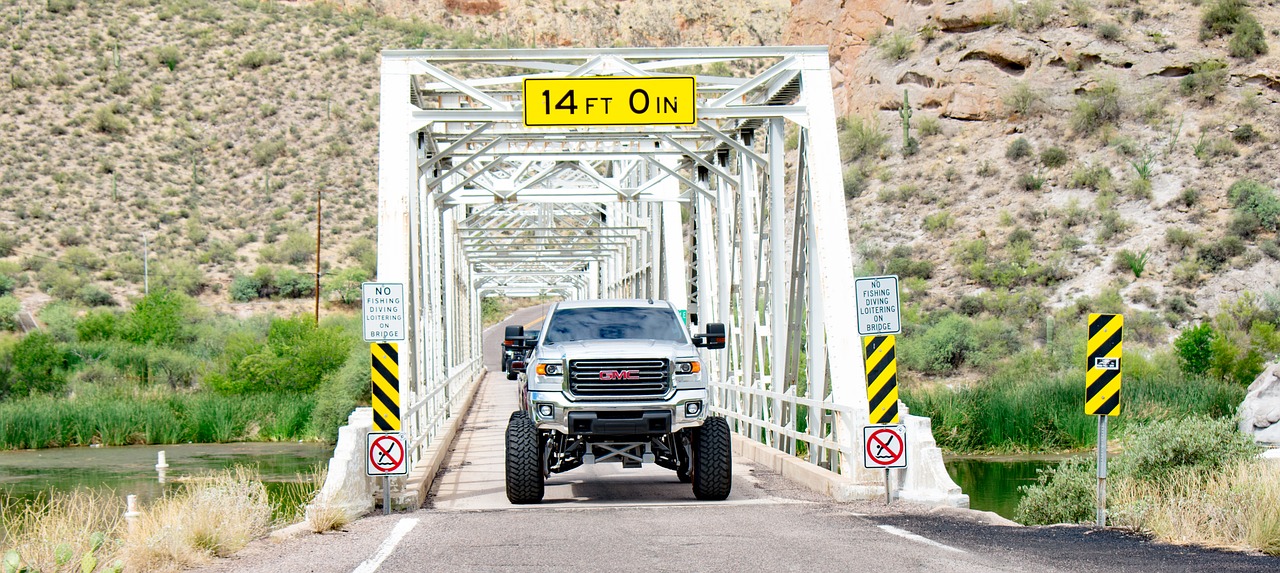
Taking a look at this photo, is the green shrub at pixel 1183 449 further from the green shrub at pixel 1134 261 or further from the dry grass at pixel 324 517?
the green shrub at pixel 1134 261

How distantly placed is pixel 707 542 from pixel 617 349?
3580 millimetres

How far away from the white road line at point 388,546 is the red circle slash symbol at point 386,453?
1.96ft

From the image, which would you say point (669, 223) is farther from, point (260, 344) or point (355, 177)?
point (355, 177)

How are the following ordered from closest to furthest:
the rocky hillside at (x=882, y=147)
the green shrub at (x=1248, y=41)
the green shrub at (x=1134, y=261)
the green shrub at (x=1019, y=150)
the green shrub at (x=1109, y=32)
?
the green shrub at (x=1134, y=261) < the rocky hillside at (x=882, y=147) < the green shrub at (x=1019, y=150) < the green shrub at (x=1248, y=41) < the green shrub at (x=1109, y=32)

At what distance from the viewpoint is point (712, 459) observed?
14.2m

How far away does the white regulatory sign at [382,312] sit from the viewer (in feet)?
44.7

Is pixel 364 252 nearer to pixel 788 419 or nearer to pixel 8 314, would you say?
pixel 8 314

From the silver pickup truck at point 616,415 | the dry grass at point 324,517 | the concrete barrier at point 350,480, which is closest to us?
the dry grass at point 324,517

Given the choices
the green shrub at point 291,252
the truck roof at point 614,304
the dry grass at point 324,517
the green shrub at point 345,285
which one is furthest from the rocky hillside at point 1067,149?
the dry grass at point 324,517

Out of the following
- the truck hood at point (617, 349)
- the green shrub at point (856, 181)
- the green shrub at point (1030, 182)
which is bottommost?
the truck hood at point (617, 349)

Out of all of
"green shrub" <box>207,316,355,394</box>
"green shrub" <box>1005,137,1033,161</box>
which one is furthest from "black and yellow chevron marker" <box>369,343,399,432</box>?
"green shrub" <box>1005,137,1033,161</box>

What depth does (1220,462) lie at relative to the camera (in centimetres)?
1652

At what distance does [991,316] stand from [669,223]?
2046 cm

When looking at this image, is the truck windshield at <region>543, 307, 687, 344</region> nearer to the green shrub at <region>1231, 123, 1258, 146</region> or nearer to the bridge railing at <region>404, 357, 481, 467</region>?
the bridge railing at <region>404, 357, 481, 467</region>
